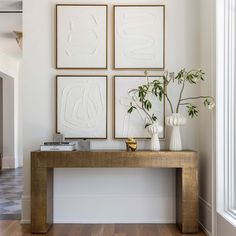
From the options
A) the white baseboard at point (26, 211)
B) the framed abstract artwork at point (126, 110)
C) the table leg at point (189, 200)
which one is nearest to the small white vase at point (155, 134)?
the framed abstract artwork at point (126, 110)

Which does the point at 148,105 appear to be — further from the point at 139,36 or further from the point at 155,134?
the point at 139,36

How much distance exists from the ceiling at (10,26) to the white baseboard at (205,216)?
308 centimetres

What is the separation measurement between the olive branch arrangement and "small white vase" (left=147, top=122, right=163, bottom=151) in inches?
5.7

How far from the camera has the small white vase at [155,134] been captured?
11.2 ft

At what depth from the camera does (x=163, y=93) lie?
3.46m

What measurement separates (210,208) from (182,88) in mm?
1238

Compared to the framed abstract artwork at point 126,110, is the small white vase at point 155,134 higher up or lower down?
lower down

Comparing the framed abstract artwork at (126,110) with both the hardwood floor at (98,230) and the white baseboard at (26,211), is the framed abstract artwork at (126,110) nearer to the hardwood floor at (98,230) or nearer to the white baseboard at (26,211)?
the hardwood floor at (98,230)

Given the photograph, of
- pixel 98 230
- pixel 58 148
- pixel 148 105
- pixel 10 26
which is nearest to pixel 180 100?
pixel 148 105

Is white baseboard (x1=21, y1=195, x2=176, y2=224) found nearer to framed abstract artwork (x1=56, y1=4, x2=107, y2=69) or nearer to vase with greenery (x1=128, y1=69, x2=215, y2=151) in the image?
vase with greenery (x1=128, y1=69, x2=215, y2=151)

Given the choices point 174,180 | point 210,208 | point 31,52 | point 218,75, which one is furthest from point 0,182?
point 218,75

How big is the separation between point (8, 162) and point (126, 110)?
17.3 ft

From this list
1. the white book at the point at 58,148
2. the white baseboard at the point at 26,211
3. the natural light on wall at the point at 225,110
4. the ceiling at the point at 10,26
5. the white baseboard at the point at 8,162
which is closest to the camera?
the natural light on wall at the point at 225,110

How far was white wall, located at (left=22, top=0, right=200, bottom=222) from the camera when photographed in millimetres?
3666
